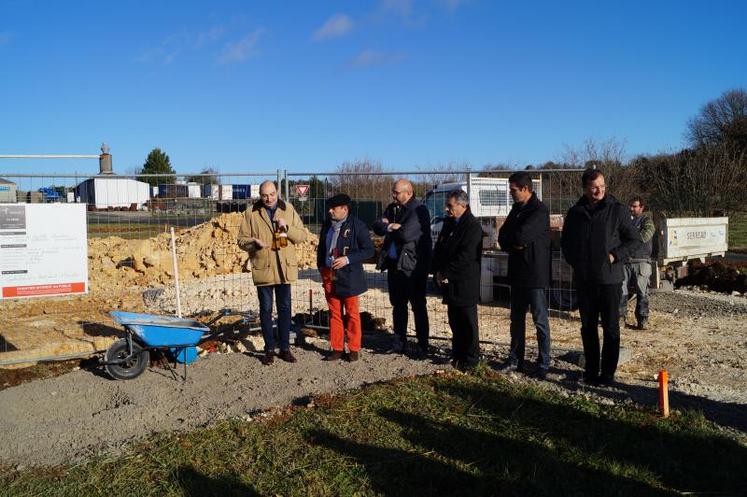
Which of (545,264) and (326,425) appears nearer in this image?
(326,425)

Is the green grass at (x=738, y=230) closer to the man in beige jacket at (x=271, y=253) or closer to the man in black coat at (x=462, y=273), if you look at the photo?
the man in black coat at (x=462, y=273)

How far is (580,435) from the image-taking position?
4.60 m

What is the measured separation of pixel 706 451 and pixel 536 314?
2.06 meters

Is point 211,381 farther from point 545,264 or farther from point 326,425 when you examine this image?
point 545,264

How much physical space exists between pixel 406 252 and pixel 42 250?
3988 mm

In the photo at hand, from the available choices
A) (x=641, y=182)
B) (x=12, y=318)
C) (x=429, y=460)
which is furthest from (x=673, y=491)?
(x=641, y=182)

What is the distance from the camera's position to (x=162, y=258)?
16.0m

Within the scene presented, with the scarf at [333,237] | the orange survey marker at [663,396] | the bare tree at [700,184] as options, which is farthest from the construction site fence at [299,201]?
the bare tree at [700,184]

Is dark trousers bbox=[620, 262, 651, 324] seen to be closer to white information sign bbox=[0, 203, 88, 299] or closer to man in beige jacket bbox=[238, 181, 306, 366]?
man in beige jacket bbox=[238, 181, 306, 366]

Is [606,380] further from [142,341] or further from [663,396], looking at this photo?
[142,341]

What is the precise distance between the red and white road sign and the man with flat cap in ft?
4.89

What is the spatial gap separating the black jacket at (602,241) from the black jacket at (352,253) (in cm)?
213

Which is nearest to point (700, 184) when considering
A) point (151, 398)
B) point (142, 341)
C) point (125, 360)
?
point (142, 341)

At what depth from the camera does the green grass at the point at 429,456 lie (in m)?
3.92
